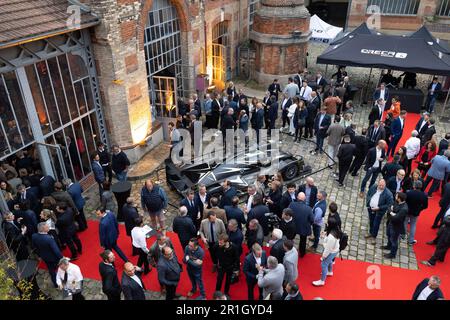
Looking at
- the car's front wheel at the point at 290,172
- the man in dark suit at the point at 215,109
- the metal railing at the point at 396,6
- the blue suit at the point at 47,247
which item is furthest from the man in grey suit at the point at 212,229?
the metal railing at the point at 396,6

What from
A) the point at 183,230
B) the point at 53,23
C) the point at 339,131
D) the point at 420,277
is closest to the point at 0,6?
the point at 53,23

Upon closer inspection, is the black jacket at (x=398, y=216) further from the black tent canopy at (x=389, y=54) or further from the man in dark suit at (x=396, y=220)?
the black tent canopy at (x=389, y=54)

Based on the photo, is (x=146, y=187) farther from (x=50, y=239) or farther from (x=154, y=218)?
(x=50, y=239)

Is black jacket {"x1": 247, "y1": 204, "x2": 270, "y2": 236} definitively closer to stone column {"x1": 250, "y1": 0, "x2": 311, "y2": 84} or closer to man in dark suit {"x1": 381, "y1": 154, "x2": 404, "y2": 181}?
man in dark suit {"x1": 381, "y1": 154, "x2": 404, "y2": 181}

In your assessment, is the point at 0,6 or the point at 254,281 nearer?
the point at 254,281

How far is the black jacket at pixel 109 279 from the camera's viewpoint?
597 centimetres

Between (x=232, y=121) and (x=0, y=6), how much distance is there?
693 centimetres

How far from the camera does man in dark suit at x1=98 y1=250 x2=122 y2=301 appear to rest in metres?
5.92

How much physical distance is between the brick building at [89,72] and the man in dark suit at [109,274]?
14.4 ft

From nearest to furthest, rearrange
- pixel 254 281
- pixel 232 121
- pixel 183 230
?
pixel 254 281
pixel 183 230
pixel 232 121

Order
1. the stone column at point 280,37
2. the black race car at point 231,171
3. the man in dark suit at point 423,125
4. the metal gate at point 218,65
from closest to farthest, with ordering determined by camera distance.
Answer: the black race car at point 231,171, the man in dark suit at point 423,125, the stone column at point 280,37, the metal gate at point 218,65

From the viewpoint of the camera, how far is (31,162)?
9141 millimetres

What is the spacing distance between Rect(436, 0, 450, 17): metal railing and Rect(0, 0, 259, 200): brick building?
1637 cm

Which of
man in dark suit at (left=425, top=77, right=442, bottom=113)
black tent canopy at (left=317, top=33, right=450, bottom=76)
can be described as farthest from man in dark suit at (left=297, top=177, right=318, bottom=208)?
man in dark suit at (left=425, top=77, right=442, bottom=113)
